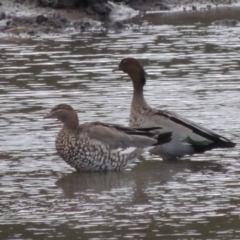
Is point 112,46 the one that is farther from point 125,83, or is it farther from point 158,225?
point 158,225

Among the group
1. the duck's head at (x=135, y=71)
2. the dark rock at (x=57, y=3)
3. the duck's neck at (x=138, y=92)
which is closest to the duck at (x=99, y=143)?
the duck's neck at (x=138, y=92)

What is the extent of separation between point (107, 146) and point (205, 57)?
8.35 metres

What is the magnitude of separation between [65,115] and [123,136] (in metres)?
0.64

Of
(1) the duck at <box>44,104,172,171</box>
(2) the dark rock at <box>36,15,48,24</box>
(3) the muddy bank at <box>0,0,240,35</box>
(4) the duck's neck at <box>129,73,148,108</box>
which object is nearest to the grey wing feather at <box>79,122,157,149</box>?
(1) the duck at <box>44,104,172,171</box>

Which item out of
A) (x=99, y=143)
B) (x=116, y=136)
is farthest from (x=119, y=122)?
(x=99, y=143)

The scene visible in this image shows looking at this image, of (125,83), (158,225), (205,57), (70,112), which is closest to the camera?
(158,225)

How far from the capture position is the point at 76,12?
88.8 feet

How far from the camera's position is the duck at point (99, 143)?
418 inches

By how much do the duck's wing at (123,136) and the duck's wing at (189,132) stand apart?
0.26m

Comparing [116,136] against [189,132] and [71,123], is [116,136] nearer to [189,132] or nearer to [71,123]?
[71,123]

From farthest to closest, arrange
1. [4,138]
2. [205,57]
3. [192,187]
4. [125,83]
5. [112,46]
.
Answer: [112,46] < [205,57] < [125,83] < [4,138] < [192,187]

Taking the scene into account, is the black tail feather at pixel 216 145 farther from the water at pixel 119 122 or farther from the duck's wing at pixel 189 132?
the water at pixel 119 122

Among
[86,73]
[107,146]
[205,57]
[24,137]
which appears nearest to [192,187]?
[107,146]

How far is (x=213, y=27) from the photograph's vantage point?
2425 cm
